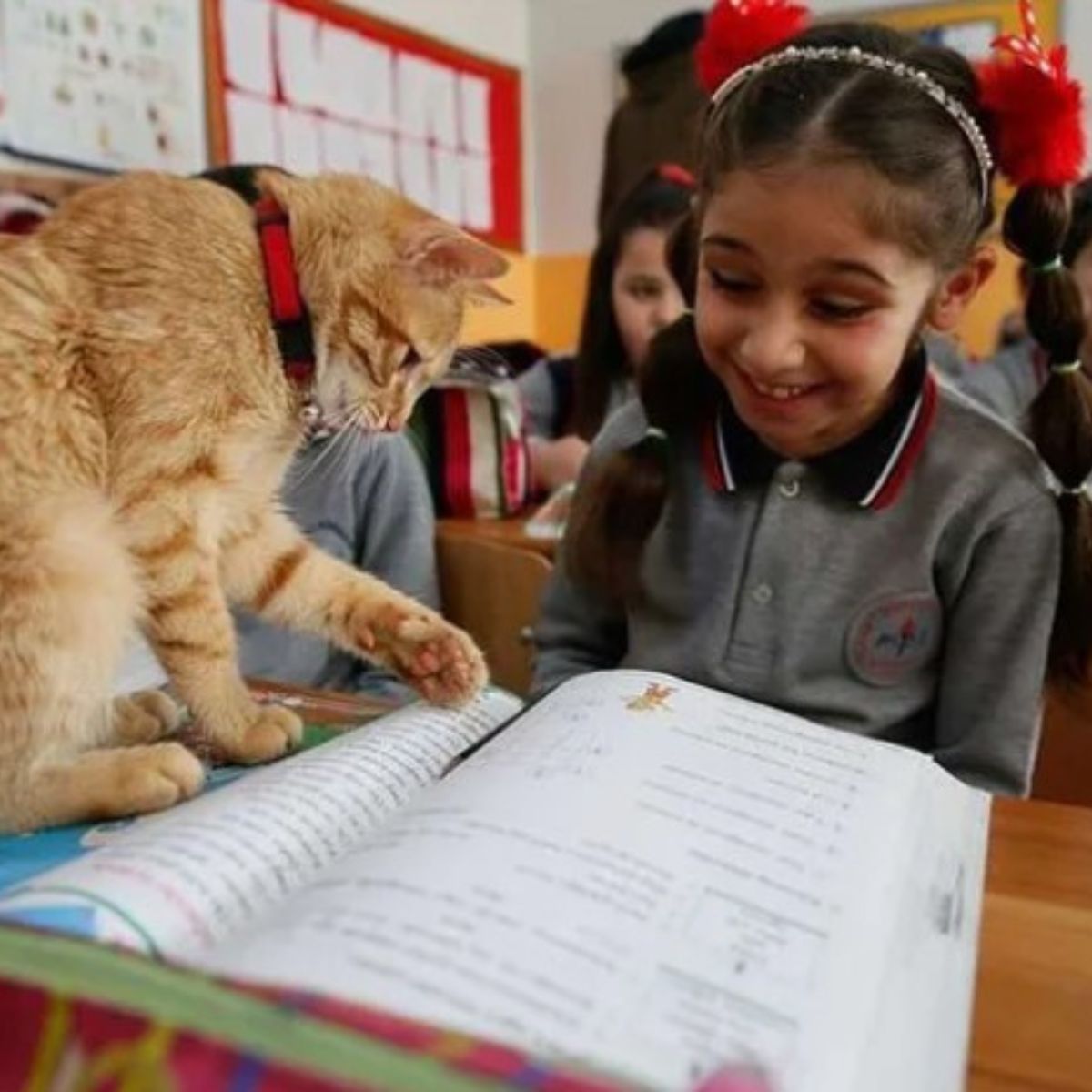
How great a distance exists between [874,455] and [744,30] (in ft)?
1.05

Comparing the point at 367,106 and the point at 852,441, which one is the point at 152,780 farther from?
the point at 367,106

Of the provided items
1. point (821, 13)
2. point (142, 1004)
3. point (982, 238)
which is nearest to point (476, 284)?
point (982, 238)

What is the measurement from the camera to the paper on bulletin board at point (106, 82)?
5.22 feet

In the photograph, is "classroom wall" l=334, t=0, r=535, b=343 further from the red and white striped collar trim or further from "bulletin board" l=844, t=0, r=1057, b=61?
the red and white striped collar trim

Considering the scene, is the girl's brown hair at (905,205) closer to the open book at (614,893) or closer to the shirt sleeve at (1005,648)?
the shirt sleeve at (1005,648)

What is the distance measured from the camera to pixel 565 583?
1.00 meters

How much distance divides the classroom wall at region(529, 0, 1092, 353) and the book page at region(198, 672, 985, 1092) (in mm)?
2238

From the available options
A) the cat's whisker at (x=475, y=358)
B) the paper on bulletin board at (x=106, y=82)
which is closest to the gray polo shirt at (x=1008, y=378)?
the cat's whisker at (x=475, y=358)

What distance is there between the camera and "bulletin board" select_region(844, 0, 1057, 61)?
2219 millimetres

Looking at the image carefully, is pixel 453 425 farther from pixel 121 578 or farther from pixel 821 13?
pixel 821 13

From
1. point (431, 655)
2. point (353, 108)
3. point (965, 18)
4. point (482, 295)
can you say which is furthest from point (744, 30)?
point (965, 18)

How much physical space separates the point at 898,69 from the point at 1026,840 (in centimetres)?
50

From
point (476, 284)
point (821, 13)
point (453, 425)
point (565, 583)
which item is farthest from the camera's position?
point (821, 13)

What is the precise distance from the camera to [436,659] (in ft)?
2.20
